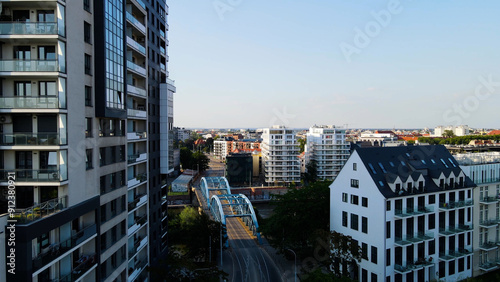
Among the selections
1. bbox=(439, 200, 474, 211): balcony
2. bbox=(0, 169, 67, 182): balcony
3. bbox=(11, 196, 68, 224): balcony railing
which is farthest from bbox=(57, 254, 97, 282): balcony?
bbox=(439, 200, 474, 211): balcony

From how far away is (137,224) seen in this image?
27.4 meters

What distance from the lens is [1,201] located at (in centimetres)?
1558

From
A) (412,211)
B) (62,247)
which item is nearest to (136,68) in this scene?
(62,247)

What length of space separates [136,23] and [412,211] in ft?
92.3

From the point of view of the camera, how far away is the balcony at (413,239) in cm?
3025

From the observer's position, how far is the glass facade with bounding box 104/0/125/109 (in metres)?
21.1

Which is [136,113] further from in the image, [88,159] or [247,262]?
[247,262]

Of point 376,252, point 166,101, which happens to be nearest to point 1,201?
point 166,101

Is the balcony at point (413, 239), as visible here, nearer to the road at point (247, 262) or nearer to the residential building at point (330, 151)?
the road at point (247, 262)

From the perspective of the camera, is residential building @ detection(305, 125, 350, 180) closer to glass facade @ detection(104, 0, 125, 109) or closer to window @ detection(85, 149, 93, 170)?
glass facade @ detection(104, 0, 125, 109)

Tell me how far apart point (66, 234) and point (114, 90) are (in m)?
8.93

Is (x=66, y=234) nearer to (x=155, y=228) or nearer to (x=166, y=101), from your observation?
(x=155, y=228)

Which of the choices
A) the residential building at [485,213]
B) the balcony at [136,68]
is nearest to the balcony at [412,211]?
the residential building at [485,213]

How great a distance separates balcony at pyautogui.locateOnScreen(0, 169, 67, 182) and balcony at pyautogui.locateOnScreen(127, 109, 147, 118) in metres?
10.0
